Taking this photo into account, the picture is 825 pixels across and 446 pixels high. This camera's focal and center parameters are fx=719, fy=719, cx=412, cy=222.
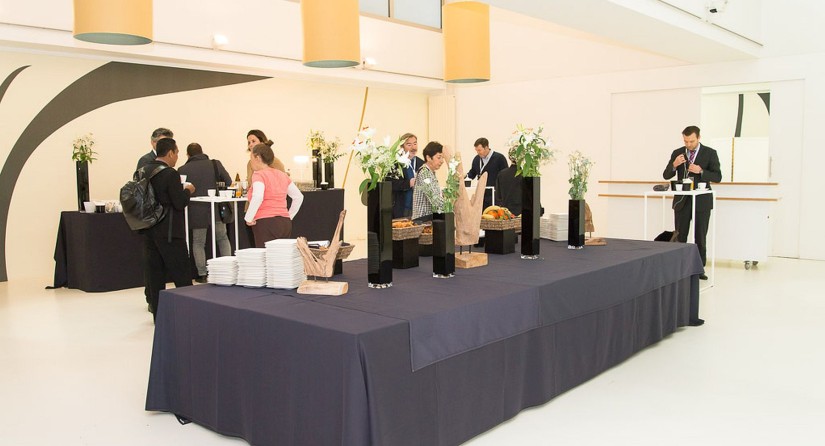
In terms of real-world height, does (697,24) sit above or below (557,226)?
above

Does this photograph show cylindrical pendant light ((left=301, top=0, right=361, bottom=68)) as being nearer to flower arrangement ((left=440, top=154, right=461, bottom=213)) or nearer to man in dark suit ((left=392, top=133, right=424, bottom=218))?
man in dark suit ((left=392, top=133, right=424, bottom=218))

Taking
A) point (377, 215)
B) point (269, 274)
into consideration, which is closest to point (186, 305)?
point (269, 274)

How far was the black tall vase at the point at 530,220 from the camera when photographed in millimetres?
4938

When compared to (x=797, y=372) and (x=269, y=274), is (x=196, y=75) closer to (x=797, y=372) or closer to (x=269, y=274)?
(x=269, y=274)

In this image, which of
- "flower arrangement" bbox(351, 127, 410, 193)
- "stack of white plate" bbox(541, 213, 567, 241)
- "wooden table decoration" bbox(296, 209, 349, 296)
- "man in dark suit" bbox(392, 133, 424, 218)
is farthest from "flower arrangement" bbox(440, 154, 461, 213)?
"man in dark suit" bbox(392, 133, 424, 218)

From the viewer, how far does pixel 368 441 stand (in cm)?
287

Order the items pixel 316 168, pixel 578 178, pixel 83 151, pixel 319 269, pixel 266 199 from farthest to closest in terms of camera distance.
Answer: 1. pixel 316 168
2. pixel 83 151
3. pixel 266 199
4. pixel 578 178
5. pixel 319 269

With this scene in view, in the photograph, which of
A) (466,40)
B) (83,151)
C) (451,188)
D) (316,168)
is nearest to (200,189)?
(83,151)

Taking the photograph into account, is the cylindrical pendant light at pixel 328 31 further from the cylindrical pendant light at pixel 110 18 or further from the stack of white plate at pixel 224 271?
the stack of white plate at pixel 224 271

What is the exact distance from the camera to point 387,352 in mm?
2977

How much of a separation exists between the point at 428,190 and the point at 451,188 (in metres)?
0.14

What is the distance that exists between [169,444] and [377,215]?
156 centimetres

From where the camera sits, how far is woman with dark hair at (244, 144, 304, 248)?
5.78 meters

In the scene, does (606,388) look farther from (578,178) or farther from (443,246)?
(578,178)
